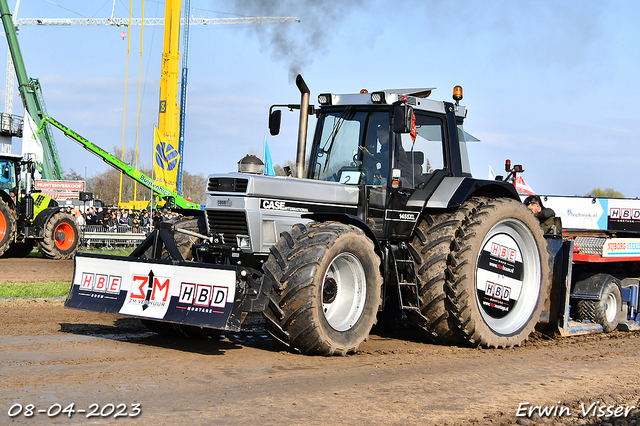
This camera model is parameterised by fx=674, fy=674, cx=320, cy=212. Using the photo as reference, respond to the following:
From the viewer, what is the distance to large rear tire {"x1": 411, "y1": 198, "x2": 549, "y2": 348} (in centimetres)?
729

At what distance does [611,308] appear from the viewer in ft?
31.6

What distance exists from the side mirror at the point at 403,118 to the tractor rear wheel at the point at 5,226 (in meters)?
14.1

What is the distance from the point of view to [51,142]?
4803 cm

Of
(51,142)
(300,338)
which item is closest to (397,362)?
(300,338)

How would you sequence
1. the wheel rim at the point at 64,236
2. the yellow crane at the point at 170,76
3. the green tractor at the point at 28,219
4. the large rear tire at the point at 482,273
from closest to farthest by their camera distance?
the large rear tire at the point at 482,273
the green tractor at the point at 28,219
the wheel rim at the point at 64,236
the yellow crane at the point at 170,76

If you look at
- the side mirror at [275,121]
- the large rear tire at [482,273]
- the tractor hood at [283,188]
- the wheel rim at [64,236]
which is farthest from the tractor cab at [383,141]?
the wheel rim at [64,236]

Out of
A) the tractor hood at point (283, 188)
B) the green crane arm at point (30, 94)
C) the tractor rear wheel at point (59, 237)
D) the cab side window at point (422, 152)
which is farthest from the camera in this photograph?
the green crane arm at point (30, 94)

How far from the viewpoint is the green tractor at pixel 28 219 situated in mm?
18203

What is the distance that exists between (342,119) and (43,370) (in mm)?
4345

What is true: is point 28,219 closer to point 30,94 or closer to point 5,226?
point 5,226

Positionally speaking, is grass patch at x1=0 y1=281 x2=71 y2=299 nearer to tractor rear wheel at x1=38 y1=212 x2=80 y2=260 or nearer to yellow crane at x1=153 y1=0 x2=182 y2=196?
tractor rear wheel at x1=38 y1=212 x2=80 y2=260

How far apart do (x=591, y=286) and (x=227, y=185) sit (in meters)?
5.38

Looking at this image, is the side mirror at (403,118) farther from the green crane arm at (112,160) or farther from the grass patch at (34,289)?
the green crane arm at (112,160)

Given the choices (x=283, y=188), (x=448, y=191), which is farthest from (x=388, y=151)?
(x=283, y=188)
